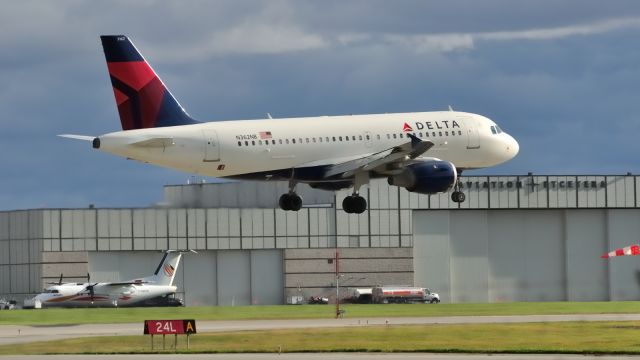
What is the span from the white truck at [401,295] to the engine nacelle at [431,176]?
75.2 m

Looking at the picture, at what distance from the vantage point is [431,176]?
86.6m

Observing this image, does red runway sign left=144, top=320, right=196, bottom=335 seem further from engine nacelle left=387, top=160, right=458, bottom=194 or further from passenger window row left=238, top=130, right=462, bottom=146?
engine nacelle left=387, top=160, right=458, bottom=194

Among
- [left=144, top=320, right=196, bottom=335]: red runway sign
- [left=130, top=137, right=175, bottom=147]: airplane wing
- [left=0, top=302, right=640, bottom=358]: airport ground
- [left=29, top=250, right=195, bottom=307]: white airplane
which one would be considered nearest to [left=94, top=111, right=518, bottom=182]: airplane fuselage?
[left=130, top=137, right=175, bottom=147]: airplane wing

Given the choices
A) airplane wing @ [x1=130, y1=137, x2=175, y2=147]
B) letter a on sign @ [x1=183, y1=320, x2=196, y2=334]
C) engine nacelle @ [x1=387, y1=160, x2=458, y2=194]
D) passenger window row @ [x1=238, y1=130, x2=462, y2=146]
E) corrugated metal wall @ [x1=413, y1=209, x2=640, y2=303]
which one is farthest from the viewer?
corrugated metal wall @ [x1=413, y1=209, x2=640, y2=303]

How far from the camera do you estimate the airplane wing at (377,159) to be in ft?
281

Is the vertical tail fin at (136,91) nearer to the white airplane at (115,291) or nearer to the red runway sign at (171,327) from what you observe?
the red runway sign at (171,327)

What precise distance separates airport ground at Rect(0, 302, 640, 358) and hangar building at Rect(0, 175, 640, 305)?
55691mm

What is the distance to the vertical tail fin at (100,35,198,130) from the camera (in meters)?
87.2

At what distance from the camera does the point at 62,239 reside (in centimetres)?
17312

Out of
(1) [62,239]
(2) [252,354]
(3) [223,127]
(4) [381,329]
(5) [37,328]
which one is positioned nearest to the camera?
(2) [252,354]

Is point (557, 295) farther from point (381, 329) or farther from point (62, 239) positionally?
point (381, 329)

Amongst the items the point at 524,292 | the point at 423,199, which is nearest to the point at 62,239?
the point at 423,199

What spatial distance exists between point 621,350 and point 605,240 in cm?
10860

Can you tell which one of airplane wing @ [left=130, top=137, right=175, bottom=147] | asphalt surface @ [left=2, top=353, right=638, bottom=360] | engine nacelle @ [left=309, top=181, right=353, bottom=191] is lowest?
asphalt surface @ [left=2, top=353, right=638, bottom=360]
